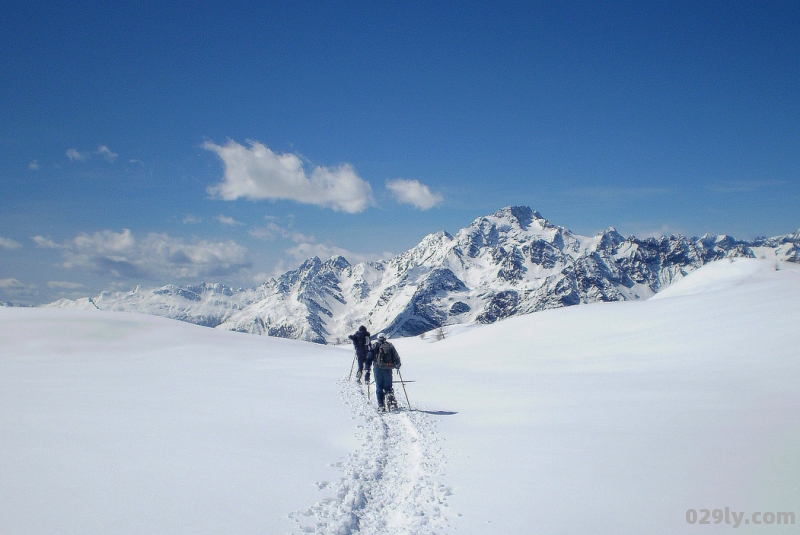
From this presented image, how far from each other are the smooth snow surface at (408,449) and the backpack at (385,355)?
1584mm

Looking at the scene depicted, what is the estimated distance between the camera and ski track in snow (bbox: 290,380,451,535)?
577cm

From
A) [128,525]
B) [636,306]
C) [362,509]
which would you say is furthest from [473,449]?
[636,306]

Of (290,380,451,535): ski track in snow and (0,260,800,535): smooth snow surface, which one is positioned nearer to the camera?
(0,260,800,535): smooth snow surface

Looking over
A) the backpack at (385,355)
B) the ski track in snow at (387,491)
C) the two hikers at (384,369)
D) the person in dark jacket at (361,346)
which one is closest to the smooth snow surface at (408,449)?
the ski track in snow at (387,491)

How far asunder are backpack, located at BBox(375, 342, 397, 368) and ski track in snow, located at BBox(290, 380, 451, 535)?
125 inches

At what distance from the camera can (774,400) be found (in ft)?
34.8

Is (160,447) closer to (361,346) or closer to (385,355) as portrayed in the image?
(385,355)

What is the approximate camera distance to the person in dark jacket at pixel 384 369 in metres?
13.5

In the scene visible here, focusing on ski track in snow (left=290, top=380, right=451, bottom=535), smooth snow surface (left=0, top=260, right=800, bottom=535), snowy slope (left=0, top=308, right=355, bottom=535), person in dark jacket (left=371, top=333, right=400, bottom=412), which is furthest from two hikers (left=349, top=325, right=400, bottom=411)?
ski track in snow (left=290, top=380, right=451, bottom=535)

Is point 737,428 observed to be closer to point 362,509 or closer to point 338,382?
point 362,509

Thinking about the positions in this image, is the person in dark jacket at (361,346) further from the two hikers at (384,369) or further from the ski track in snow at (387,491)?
the ski track in snow at (387,491)

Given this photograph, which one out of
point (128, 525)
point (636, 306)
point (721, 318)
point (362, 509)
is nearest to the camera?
point (128, 525)

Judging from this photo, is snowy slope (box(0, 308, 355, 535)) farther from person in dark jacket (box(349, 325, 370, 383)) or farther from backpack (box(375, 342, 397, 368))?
backpack (box(375, 342, 397, 368))

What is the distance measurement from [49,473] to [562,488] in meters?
7.48
